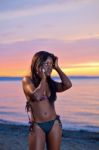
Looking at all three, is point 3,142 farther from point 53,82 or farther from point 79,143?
point 53,82

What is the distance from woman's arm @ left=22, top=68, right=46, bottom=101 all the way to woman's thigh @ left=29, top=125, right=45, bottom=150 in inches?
16.1

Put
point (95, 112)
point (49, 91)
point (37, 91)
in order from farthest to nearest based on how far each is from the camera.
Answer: point (95, 112), point (49, 91), point (37, 91)

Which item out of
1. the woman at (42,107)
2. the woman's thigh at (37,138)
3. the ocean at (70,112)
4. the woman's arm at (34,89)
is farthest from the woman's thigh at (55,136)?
the ocean at (70,112)

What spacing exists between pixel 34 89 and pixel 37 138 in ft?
2.03

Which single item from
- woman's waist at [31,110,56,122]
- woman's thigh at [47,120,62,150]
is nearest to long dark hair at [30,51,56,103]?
woman's waist at [31,110,56,122]

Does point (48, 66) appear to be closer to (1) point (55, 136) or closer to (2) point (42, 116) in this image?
(2) point (42, 116)

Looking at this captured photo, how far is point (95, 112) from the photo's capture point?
3127 cm

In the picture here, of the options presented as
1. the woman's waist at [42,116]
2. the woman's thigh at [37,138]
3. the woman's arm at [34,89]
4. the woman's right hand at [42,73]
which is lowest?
the woman's thigh at [37,138]

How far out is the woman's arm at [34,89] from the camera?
5.23 m

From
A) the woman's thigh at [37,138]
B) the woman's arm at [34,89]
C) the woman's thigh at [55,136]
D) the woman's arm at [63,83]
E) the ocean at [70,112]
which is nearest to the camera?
the woman's arm at [34,89]

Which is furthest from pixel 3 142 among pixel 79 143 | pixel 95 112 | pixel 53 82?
pixel 95 112

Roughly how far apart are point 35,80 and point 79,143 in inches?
270

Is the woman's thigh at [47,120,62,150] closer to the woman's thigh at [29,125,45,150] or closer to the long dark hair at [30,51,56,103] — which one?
the woman's thigh at [29,125,45,150]

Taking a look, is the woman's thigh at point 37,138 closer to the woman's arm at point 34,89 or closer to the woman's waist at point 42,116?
the woman's waist at point 42,116
